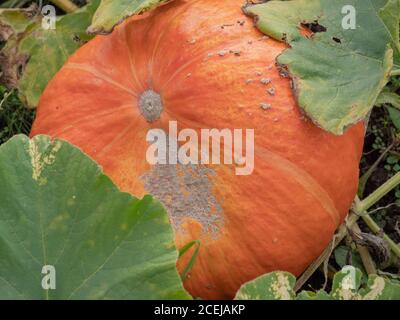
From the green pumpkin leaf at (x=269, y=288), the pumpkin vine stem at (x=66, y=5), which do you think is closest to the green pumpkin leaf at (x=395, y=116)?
the green pumpkin leaf at (x=269, y=288)

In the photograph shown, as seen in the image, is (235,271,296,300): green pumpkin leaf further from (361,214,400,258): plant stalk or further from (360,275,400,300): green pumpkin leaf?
(361,214,400,258): plant stalk

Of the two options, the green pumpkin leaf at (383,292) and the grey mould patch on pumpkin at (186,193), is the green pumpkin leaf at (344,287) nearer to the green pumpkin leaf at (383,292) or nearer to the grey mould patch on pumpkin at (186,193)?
the green pumpkin leaf at (383,292)

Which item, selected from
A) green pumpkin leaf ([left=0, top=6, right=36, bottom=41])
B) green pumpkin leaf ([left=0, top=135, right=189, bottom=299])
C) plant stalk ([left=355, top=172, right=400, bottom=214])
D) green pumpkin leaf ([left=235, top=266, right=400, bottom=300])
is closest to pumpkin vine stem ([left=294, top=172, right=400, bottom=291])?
plant stalk ([left=355, top=172, right=400, bottom=214])

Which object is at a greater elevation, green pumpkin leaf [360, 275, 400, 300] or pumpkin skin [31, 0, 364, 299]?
pumpkin skin [31, 0, 364, 299]

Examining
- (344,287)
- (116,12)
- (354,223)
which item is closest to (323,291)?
(344,287)

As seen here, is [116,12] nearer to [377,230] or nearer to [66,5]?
[66,5]

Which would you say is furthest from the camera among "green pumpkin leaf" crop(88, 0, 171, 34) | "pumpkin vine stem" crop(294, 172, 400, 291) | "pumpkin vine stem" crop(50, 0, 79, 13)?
"pumpkin vine stem" crop(50, 0, 79, 13)
